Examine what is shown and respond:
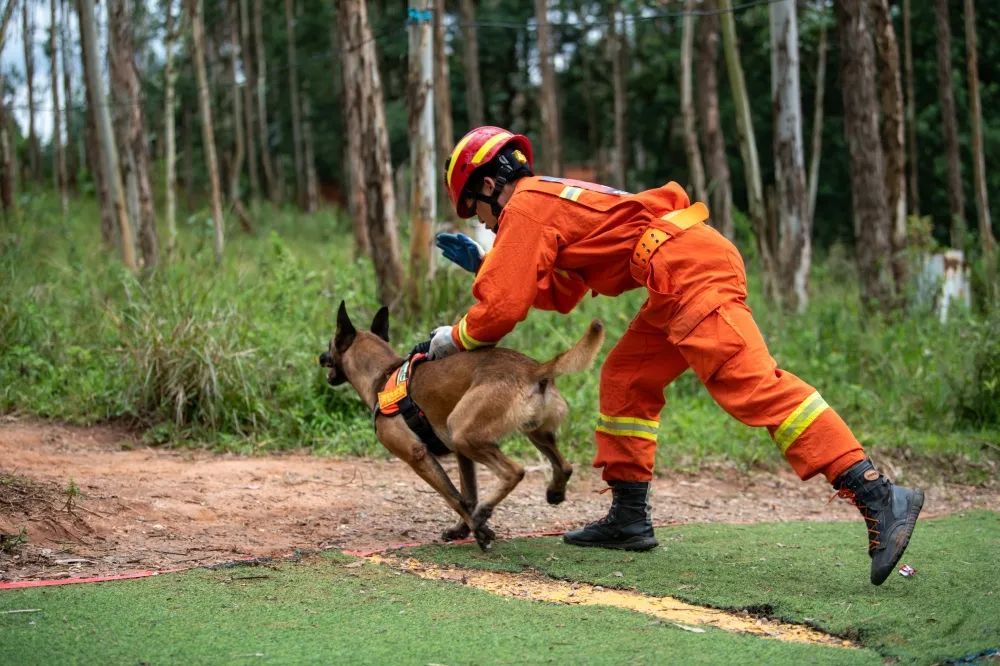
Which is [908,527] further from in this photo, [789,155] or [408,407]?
[789,155]

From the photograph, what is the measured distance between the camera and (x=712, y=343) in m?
4.46

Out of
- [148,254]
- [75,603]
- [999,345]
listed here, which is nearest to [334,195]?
[148,254]

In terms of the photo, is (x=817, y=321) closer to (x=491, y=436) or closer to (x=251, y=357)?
A: (x=251, y=357)

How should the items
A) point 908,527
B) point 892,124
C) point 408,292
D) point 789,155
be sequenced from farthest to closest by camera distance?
1. point 789,155
2. point 892,124
3. point 408,292
4. point 908,527

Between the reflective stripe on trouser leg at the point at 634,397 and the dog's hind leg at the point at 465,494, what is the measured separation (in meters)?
0.67

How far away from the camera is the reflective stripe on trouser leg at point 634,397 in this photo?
5.18 meters

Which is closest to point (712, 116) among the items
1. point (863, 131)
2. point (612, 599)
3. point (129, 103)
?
point (863, 131)

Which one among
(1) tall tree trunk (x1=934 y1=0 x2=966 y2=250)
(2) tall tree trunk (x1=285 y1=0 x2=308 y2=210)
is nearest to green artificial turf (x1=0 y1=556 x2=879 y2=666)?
(1) tall tree trunk (x1=934 y1=0 x2=966 y2=250)

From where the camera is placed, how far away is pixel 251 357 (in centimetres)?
827

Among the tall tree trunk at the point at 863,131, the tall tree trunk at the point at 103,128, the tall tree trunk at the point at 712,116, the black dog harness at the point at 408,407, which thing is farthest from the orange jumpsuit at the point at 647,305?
the tall tree trunk at the point at 712,116

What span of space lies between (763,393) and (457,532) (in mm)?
1849

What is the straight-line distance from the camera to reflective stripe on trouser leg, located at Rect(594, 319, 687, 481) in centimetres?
518

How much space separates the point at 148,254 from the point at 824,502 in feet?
30.2

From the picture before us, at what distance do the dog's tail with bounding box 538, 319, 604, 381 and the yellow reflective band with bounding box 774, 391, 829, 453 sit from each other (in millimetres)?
950
